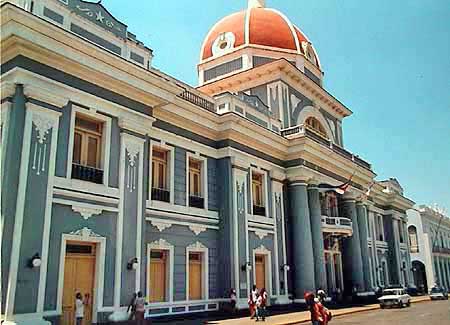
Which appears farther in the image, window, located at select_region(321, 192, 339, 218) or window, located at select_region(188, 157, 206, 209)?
window, located at select_region(321, 192, 339, 218)

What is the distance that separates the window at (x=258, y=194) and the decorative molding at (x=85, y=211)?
32.4 ft

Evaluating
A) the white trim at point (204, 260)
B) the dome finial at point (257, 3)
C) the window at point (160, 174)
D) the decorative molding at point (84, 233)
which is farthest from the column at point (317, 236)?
the dome finial at point (257, 3)

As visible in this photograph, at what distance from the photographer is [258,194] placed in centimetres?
2219

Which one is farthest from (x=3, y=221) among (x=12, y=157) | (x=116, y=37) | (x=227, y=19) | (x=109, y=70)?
(x=227, y=19)

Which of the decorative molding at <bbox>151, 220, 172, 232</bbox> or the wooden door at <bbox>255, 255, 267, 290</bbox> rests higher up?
the decorative molding at <bbox>151, 220, 172, 232</bbox>

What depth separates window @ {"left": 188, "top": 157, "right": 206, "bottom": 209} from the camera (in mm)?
18438

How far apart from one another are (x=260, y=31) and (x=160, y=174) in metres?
15.7

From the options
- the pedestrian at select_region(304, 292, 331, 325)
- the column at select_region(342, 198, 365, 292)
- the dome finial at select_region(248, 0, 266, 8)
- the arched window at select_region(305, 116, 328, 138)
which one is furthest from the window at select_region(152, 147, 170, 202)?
the dome finial at select_region(248, 0, 266, 8)

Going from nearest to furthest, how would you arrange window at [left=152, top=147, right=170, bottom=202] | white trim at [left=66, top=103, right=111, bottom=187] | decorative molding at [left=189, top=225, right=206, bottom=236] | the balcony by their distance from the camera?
white trim at [left=66, top=103, right=111, bottom=187] < window at [left=152, top=147, right=170, bottom=202] < decorative molding at [left=189, top=225, right=206, bottom=236] < the balcony

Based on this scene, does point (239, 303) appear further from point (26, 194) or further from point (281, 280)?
point (26, 194)

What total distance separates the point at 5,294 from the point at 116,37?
853 cm

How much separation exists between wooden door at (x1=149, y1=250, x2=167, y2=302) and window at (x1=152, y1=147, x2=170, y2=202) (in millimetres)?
2114

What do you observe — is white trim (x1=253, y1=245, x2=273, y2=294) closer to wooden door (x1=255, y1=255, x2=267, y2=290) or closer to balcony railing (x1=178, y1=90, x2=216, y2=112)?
wooden door (x1=255, y1=255, x2=267, y2=290)

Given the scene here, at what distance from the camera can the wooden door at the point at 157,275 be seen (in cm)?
1586
